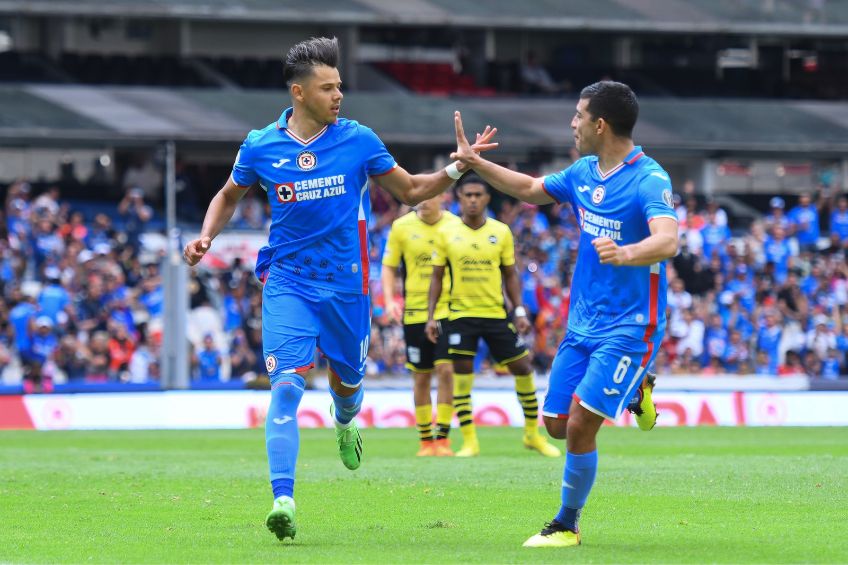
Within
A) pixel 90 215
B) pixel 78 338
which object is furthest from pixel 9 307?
pixel 90 215

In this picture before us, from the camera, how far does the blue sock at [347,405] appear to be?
9891mm

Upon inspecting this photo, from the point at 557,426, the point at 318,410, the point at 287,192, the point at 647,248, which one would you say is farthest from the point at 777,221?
the point at 647,248

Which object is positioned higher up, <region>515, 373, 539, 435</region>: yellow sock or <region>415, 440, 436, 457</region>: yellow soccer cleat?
<region>515, 373, 539, 435</region>: yellow sock

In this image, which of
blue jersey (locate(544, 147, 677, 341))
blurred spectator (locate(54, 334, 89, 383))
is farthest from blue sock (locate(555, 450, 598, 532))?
blurred spectator (locate(54, 334, 89, 383))

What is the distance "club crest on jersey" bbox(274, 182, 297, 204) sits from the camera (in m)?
9.07

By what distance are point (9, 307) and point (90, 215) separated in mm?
6028

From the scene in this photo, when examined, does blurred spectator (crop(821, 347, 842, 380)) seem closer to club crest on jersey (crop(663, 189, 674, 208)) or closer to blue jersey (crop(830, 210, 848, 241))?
blue jersey (crop(830, 210, 848, 241))

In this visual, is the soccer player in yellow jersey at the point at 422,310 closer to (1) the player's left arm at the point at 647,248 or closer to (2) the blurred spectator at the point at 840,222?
(1) the player's left arm at the point at 647,248

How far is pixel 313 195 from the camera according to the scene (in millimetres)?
9055

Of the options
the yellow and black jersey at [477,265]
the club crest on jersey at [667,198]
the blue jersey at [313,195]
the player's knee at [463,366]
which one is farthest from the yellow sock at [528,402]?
the club crest on jersey at [667,198]

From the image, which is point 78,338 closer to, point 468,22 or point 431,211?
point 431,211

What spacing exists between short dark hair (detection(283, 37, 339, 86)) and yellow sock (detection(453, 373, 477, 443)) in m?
7.34

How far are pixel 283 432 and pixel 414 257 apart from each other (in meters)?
8.14

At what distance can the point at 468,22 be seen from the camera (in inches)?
1538
